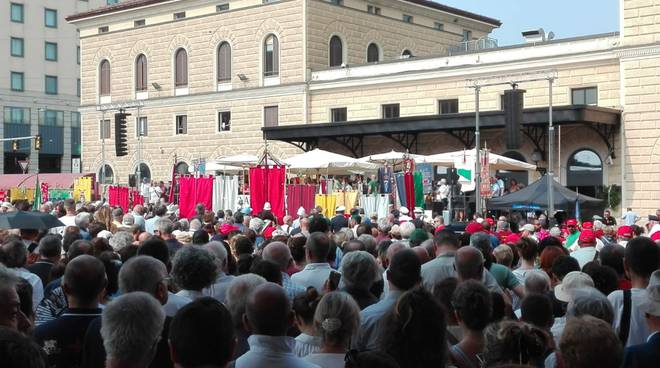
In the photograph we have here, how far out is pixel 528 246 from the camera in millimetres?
9711

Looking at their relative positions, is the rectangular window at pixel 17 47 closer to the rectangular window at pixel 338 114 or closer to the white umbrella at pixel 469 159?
the rectangular window at pixel 338 114

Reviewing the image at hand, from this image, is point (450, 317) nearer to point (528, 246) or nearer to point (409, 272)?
point (409, 272)

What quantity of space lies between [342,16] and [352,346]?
41.9 metres

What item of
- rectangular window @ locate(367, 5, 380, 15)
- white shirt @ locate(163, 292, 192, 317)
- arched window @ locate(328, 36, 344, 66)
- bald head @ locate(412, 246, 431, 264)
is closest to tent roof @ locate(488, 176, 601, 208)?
bald head @ locate(412, 246, 431, 264)

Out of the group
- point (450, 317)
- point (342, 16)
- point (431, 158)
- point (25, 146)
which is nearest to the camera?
point (450, 317)

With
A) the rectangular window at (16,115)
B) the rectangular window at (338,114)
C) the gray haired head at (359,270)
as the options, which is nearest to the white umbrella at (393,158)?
the rectangular window at (338,114)

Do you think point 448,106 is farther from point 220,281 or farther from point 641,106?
point 220,281

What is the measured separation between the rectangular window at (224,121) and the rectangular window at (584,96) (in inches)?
732

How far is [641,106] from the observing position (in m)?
34.4

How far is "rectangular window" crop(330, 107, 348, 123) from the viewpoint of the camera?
4425 centimetres

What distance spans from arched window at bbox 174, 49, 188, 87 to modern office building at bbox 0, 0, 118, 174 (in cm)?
2588

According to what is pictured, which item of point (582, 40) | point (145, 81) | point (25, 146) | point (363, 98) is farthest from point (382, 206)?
point (25, 146)

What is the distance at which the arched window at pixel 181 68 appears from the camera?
163 ft

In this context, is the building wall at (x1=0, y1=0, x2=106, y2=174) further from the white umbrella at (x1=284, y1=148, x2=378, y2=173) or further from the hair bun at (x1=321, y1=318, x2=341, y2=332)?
the hair bun at (x1=321, y1=318, x2=341, y2=332)
